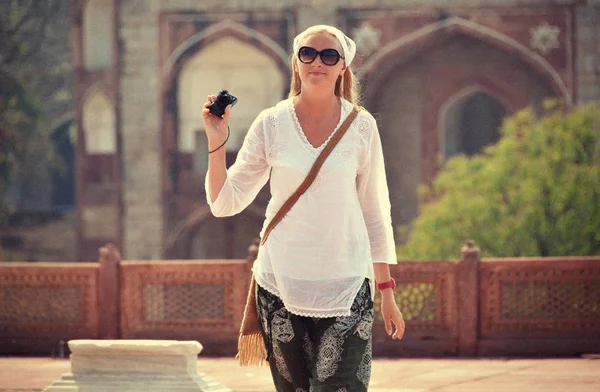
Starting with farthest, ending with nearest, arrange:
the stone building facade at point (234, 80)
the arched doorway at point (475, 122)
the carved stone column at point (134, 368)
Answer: the arched doorway at point (475, 122) < the stone building facade at point (234, 80) < the carved stone column at point (134, 368)

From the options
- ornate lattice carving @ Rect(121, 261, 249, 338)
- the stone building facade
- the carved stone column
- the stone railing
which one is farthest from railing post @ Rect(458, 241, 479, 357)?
the stone building facade

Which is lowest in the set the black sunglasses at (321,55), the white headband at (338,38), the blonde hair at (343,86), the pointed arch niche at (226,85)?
the blonde hair at (343,86)

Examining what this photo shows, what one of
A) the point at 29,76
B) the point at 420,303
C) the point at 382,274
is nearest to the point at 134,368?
the point at 382,274

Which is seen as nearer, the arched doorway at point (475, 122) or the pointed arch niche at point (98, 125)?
the pointed arch niche at point (98, 125)

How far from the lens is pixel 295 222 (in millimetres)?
3668

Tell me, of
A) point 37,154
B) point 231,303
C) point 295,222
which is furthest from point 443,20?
point 295,222

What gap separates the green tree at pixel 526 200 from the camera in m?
13.2

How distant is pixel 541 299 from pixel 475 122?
1193 cm

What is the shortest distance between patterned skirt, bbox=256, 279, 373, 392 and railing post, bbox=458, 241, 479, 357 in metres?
5.42

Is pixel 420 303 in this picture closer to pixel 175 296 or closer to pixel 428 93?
pixel 175 296

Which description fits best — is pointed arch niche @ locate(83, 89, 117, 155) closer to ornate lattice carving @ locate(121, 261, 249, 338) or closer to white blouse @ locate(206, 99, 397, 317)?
ornate lattice carving @ locate(121, 261, 249, 338)

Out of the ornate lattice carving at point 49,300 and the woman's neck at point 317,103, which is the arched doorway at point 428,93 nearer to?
the ornate lattice carving at point 49,300

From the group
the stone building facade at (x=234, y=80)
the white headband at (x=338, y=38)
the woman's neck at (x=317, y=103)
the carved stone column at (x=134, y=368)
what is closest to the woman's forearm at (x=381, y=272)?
the woman's neck at (x=317, y=103)

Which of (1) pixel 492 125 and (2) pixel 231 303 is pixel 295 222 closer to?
(2) pixel 231 303
